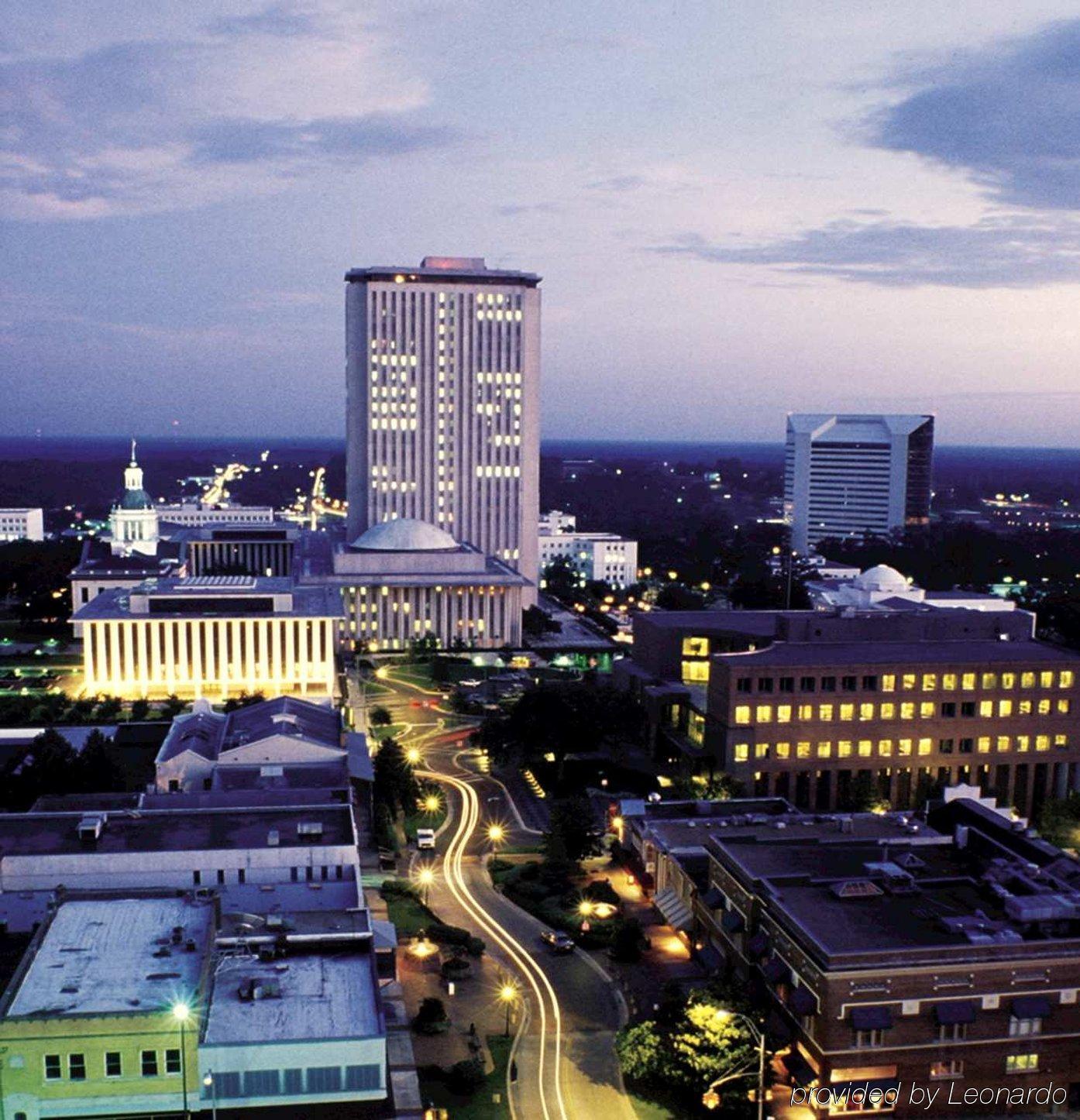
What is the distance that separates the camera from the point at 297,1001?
45.4 meters

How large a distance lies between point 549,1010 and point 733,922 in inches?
380

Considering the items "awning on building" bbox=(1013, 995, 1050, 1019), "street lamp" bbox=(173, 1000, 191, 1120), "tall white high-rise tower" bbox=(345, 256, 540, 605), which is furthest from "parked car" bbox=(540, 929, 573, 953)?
"tall white high-rise tower" bbox=(345, 256, 540, 605)

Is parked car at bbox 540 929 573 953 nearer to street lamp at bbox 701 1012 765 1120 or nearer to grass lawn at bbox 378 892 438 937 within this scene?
grass lawn at bbox 378 892 438 937

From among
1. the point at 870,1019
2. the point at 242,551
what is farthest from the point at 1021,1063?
the point at 242,551

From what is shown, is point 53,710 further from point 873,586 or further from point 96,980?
point 873,586

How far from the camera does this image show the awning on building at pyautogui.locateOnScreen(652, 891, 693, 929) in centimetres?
6506

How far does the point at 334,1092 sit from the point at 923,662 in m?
59.0

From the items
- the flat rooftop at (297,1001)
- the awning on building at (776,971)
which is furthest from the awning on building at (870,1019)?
the flat rooftop at (297,1001)

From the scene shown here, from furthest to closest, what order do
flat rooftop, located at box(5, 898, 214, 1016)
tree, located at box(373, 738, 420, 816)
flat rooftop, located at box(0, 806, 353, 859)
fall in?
tree, located at box(373, 738, 420, 816)
flat rooftop, located at box(0, 806, 353, 859)
flat rooftop, located at box(5, 898, 214, 1016)

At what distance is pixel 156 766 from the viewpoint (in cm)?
7856

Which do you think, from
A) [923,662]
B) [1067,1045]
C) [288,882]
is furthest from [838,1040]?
[923,662]

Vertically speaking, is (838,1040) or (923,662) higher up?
(923,662)

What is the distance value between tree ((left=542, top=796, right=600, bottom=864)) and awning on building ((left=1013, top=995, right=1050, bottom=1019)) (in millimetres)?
30169

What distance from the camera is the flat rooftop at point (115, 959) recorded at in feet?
144
